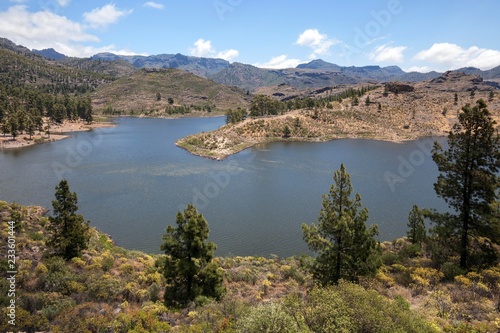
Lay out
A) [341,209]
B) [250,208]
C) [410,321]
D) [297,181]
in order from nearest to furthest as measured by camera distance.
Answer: [410,321] < [341,209] < [250,208] < [297,181]

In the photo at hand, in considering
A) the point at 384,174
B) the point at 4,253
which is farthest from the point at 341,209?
the point at 384,174

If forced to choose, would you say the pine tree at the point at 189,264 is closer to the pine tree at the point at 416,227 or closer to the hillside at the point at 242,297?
the hillside at the point at 242,297

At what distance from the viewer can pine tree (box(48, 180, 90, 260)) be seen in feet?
92.9

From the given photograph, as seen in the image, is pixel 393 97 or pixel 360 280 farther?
pixel 393 97

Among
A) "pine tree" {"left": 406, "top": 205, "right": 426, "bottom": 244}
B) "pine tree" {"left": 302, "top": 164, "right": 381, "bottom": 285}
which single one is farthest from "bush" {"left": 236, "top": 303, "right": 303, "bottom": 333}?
"pine tree" {"left": 406, "top": 205, "right": 426, "bottom": 244}

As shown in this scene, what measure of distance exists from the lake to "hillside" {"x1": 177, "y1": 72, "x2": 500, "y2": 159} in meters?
12.0

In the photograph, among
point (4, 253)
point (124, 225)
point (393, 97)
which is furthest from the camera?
point (393, 97)

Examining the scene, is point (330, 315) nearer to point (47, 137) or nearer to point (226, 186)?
point (226, 186)

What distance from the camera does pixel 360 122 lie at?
5556 inches

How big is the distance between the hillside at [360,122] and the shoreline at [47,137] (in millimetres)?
52759

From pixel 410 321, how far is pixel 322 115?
134454mm

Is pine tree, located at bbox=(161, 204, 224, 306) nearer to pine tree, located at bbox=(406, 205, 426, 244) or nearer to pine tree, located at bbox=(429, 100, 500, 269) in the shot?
pine tree, located at bbox=(429, 100, 500, 269)

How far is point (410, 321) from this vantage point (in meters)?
14.7

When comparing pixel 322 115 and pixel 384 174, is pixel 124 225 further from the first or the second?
pixel 322 115
